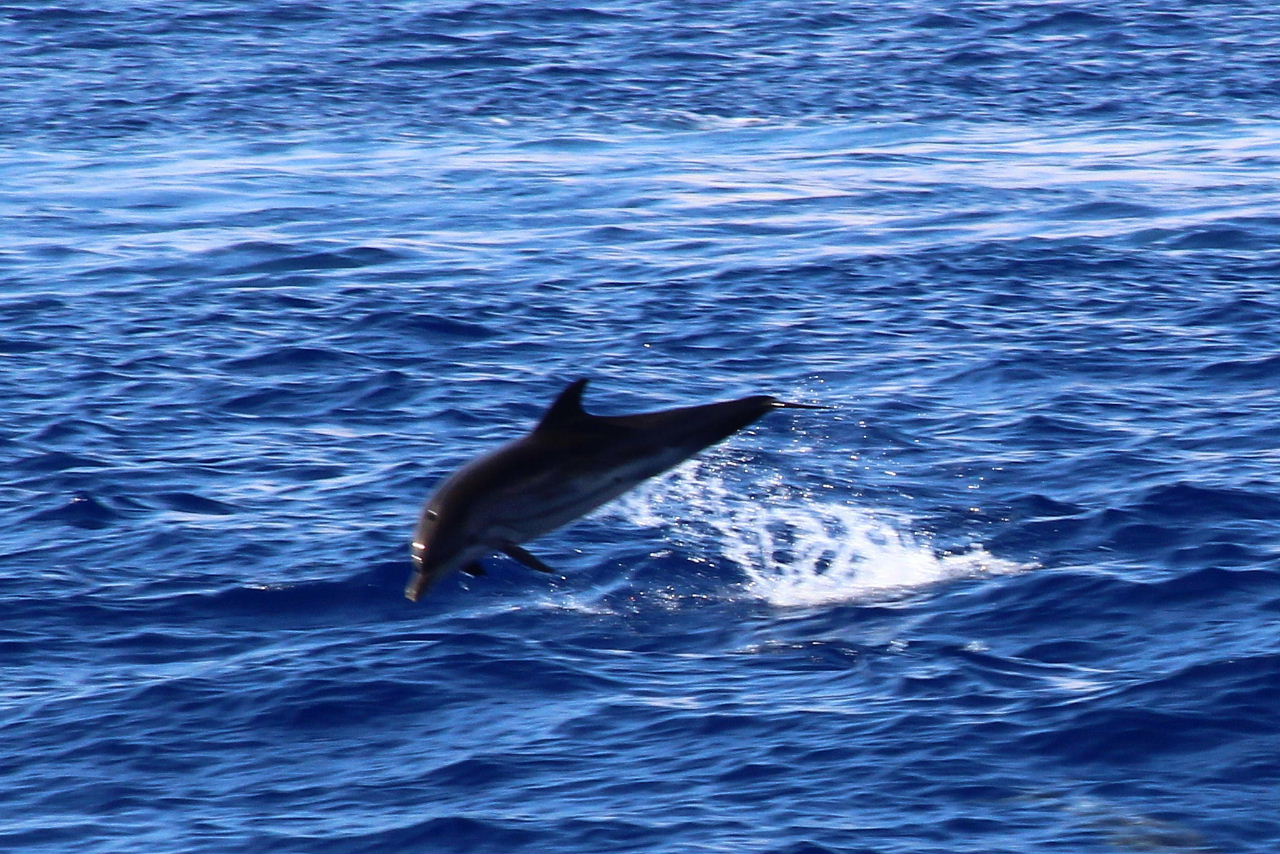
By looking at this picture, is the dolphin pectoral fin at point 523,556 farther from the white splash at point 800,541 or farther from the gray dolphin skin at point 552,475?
the white splash at point 800,541

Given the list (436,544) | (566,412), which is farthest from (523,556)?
(566,412)

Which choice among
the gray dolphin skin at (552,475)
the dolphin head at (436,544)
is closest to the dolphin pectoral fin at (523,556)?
the gray dolphin skin at (552,475)

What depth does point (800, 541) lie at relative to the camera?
16734mm

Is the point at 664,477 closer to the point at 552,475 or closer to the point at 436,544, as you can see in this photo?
the point at 552,475

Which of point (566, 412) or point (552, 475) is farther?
point (566, 412)

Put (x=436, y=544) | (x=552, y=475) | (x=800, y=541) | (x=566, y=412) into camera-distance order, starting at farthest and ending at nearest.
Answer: (x=800, y=541)
(x=566, y=412)
(x=552, y=475)
(x=436, y=544)

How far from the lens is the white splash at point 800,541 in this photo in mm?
15641

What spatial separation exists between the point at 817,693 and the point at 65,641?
568cm

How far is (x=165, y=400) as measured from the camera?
20.1 metres

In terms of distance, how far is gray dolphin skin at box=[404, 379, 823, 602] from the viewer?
8625 mm

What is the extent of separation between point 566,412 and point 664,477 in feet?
32.1

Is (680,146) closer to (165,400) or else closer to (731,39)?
(731,39)

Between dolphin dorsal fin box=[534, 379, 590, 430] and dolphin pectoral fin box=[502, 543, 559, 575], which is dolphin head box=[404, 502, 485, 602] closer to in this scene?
dolphin pectoral fin box=[502, 543, 559, 575]

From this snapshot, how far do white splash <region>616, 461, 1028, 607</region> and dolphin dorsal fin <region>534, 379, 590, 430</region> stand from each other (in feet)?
21.8
